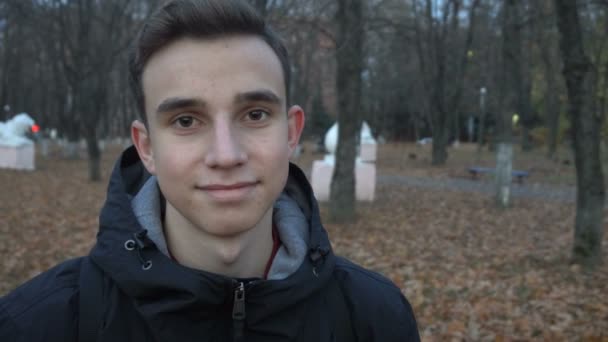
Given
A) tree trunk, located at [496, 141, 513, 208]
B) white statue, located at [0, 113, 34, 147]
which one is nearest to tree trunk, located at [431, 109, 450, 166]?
tree trunk, located at [496, 141, 513, 208]

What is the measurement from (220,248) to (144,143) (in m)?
0.44

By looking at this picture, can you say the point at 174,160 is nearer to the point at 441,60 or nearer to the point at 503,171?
the point at 503,171

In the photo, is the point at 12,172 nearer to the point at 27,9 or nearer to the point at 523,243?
the point at 27,9

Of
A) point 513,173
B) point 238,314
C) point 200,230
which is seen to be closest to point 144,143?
point 200,230

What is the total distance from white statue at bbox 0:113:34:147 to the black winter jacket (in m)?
21.5

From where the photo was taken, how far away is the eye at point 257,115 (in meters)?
1.59

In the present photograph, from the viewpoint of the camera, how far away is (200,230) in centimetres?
158

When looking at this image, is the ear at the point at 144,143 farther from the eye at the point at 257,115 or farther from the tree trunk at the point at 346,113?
the tree trunk at the point at 346,113

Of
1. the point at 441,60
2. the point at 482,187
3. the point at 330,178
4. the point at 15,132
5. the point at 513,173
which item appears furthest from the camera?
the point at 441,60

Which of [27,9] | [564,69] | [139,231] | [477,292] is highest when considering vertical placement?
[27,9]

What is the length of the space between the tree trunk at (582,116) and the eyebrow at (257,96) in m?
5.76

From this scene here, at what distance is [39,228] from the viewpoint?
9133 millimetres

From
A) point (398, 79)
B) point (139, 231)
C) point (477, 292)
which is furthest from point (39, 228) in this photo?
point (398, 79)

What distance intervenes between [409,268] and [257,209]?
562 cm
